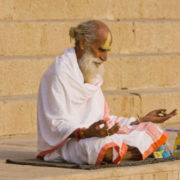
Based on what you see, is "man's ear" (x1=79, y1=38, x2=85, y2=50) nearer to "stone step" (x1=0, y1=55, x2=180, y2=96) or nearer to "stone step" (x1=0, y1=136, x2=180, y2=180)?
"stone step" (x1=0, y1=136, x2=180, y2=180)

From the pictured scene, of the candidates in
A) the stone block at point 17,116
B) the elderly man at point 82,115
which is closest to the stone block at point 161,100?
the stone block at point 17,116

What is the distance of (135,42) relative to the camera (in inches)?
453

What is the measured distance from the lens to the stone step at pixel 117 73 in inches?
384

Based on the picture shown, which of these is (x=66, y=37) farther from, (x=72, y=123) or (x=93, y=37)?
(x=72, y=123)

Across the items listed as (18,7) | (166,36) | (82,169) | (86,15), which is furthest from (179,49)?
(82,169)

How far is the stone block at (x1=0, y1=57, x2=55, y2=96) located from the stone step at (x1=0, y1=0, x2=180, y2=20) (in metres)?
0.94

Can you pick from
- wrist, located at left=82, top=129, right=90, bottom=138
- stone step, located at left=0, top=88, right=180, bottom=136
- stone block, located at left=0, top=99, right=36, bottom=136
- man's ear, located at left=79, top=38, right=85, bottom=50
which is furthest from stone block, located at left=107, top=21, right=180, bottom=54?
wrist, located at left=82, top=129, right=90, bottom=138

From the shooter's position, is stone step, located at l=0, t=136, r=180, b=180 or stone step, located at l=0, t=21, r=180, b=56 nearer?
stone step, located at l=0, t=136, r=180, b=180

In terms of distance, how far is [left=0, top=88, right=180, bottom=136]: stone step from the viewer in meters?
9.24

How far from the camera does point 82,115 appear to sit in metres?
7.04

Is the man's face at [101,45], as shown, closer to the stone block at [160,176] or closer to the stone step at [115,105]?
the stone block at [160,176]

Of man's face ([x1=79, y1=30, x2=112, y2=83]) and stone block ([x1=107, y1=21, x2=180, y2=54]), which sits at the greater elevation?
man's face ([x1=79, y1=30, x2=112, y2=83])

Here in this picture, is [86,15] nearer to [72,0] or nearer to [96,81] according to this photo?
[72,0]

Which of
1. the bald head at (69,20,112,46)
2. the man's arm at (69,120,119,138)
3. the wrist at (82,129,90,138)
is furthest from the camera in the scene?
the bald head at (69,20,112,46)
